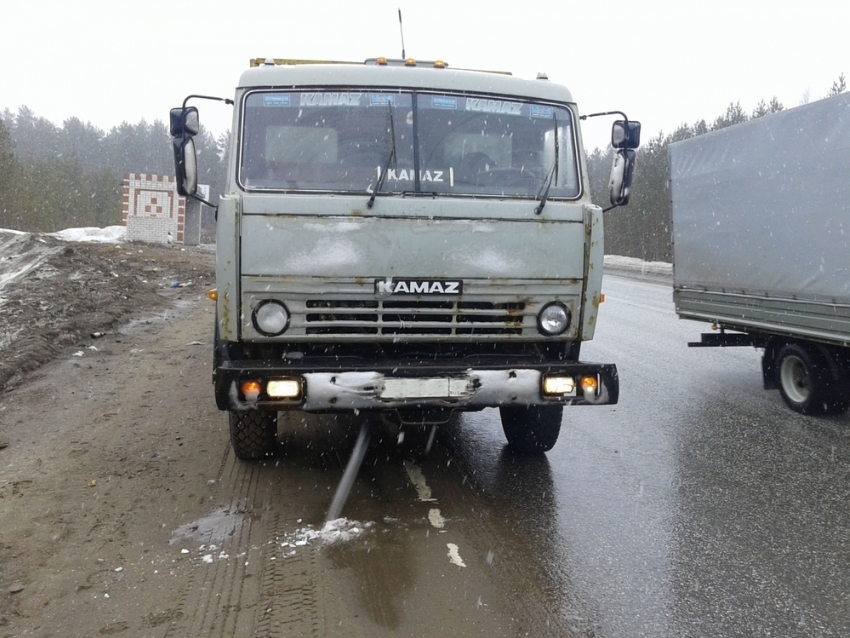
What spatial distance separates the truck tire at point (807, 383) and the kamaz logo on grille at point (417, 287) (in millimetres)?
4351

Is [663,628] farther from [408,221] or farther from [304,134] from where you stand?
[304,134]

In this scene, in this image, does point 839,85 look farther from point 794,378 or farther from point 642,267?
point 794,378

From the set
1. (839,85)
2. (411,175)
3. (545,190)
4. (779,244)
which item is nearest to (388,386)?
(411,175)

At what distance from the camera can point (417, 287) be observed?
4695 millimetres

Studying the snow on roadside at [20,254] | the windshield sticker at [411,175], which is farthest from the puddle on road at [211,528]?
the snow on roadside at [20,254]

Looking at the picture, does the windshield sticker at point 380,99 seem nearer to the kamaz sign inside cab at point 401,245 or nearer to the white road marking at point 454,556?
the kamaz sign inside cab at point 401,245

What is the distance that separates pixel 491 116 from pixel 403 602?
321cm

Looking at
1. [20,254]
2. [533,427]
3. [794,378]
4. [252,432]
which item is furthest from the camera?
[20,254]

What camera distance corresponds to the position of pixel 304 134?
16.3ft

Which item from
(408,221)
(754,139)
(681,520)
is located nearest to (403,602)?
(681,520)

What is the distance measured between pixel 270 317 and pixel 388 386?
839 mm

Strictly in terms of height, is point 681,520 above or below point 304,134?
below

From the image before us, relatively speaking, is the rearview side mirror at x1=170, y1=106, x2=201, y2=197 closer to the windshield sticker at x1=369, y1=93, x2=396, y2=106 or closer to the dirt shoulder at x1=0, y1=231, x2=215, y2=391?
the windshield sticker at x1=369, y1=93, x2=396, y2=106

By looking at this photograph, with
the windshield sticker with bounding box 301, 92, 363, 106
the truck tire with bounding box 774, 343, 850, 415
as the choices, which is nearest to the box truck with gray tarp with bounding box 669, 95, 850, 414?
the truck tire with bounding box 774, 343, 850, 415
